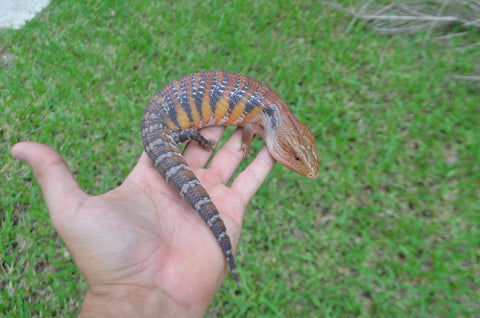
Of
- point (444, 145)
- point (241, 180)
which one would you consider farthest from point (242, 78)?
point (444, 145)

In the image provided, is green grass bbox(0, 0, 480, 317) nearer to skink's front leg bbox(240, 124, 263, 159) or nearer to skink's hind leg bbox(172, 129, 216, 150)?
skink's front leg bbox(240, 124, 263, 159)

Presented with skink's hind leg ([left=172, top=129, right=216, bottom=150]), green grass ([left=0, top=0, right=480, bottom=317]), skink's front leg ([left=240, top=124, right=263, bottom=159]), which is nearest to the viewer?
green grass ([left=0, top=0, right=480, bottom=317])

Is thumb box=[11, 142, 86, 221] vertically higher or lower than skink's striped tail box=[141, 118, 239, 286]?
higher

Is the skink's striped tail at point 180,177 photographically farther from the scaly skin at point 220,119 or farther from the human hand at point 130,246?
the human hand at point 130,246

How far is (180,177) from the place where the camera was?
3.56m

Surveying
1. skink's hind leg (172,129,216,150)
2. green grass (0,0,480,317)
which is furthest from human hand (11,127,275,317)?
green grass (0,0,480,317)

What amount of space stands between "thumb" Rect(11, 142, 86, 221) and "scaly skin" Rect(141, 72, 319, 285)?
1.16 meters

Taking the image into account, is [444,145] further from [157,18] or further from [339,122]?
[157,18]

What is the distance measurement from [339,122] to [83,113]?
14.1ft

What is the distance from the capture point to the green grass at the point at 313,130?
3.85 metres

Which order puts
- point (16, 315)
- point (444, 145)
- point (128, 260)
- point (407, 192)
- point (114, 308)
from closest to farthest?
point (114, 308) → point (128, 260) → point (16, 315) → point (407, 192) → point (444, 145)

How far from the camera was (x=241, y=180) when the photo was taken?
13.0 ft

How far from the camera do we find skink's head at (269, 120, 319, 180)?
3.91 m

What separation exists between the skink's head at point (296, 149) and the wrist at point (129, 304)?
212cm
